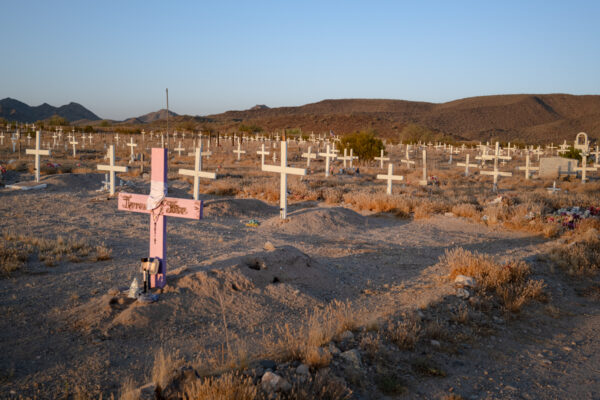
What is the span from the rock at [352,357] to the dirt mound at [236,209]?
8798 millimetres

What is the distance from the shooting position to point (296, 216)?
10.9 meters

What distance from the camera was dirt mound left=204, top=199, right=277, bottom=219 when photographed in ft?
39.9

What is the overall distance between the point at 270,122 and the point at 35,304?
3974 inches

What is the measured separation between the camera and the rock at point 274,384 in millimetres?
2963

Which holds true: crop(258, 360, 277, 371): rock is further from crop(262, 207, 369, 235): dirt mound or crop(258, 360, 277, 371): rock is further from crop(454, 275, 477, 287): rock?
crop(262, 207, 369, 235): dirt mound

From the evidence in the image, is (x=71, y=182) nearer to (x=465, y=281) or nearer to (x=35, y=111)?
(x=465, y=281)

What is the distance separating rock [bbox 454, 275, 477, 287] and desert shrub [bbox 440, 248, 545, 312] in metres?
0.09

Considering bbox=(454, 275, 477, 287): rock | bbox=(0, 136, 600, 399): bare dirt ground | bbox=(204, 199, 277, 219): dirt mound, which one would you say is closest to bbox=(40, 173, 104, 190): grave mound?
bbox=(0, 136, 600, 399): bare dirt ground

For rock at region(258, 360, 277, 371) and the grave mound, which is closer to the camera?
rock at region(258, 360, 277, 371)

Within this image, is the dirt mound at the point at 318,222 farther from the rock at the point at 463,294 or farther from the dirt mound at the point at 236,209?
the rock at the point at 463,294

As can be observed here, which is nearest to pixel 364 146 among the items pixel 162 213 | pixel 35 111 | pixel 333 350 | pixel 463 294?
pixel 463 294

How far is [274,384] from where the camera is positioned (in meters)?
2.98

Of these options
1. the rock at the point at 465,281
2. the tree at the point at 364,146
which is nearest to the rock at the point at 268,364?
the rock at the point at 465,281

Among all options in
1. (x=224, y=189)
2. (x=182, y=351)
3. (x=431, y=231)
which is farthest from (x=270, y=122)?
(x=182, y=351)
